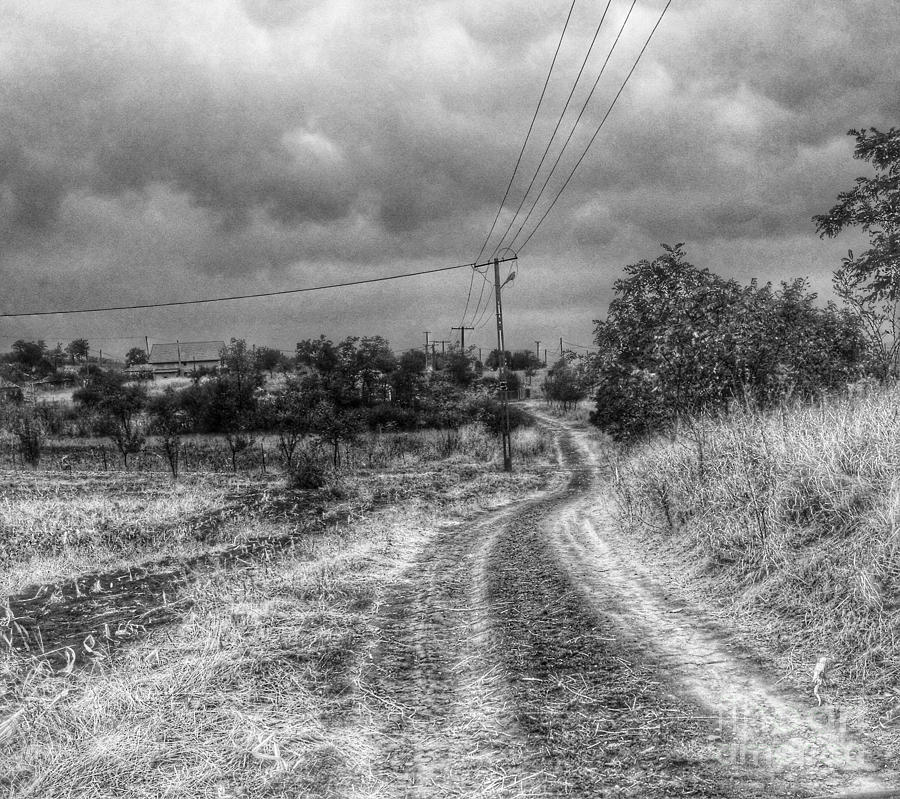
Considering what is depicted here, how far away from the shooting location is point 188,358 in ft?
355

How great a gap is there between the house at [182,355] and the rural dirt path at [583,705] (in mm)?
102268

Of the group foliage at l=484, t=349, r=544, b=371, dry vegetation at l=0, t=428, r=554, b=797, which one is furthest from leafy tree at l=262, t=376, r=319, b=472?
foliage at l=484, t=349, r=544, b=371

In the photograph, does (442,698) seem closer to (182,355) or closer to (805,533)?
(805,533)

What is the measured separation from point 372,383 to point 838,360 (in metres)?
36.2

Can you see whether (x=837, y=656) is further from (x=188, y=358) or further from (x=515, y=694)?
(x=188, y=358)

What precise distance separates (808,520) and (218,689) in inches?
236

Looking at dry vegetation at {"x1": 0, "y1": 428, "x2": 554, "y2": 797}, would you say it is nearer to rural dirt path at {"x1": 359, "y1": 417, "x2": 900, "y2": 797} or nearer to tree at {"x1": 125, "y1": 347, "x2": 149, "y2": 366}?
rural dirt path at {"x1": 359, "y1": 417, "x2": 900, "y2": 797}

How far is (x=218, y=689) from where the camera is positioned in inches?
206

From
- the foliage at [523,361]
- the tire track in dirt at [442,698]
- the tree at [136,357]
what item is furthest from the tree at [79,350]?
the tire track in dirt at [442,698]

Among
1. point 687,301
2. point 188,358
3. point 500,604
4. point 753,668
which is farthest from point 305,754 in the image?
point 188,358

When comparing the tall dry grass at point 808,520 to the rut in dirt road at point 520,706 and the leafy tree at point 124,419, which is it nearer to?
the rut in dirt road at point 520,706

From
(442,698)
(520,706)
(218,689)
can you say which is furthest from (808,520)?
(218,689)

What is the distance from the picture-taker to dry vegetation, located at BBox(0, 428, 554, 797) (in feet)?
12.9

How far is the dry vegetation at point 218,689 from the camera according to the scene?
393cm
